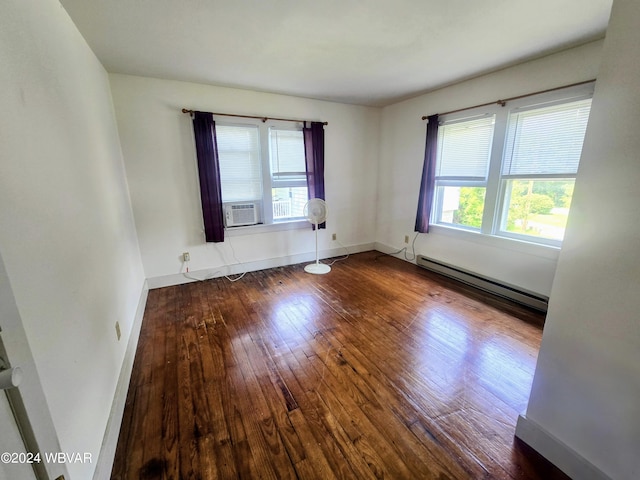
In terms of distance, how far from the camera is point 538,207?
9.37 feet

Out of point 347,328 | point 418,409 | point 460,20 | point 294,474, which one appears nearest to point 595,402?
point 418,409

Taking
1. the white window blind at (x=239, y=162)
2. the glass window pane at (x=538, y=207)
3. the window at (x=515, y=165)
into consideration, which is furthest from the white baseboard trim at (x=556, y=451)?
the white window blind at (x=239, y=162)

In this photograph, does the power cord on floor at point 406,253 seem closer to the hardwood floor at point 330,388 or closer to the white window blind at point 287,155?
the hardwood floor at point 330,388

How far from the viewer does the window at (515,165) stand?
8.43ft

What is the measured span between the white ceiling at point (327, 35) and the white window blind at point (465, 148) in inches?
23.8

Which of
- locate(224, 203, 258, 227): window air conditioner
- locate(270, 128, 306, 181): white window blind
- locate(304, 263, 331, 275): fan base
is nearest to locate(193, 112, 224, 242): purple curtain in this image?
locate(224, 203, 258, 227): window air conditioner

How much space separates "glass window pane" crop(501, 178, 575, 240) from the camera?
8.75 ft

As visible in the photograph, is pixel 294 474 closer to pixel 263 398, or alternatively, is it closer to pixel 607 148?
pixel 263 398

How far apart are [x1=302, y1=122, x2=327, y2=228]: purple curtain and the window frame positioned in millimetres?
120

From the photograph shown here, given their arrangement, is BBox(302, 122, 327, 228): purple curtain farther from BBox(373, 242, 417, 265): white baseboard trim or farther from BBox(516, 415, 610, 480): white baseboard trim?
BBox(516, 415, 610, 480): white baseboard trim

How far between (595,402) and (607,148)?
107 centimetres

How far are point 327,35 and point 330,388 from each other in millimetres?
2640

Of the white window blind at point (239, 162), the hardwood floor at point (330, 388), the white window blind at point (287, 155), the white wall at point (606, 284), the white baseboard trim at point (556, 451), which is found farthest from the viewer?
the white window blind at point (287, 155)

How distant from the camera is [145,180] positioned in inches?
126
